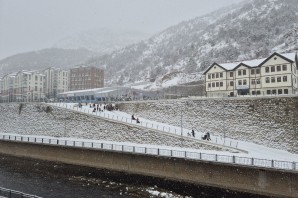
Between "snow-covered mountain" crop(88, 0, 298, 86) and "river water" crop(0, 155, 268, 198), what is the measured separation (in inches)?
3029

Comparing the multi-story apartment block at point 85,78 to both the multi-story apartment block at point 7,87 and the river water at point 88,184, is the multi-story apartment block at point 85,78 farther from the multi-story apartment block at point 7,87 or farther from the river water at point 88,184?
the river water at point 88,184

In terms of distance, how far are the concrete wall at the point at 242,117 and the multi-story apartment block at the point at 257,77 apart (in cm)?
1184

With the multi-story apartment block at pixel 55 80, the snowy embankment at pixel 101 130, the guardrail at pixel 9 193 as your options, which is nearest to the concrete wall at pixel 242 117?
the snowy embankment at pixel 101 130

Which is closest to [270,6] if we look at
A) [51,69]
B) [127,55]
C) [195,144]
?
[127,55]

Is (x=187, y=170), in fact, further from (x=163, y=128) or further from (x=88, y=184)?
(x=163, y=128)

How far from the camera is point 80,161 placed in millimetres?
38812

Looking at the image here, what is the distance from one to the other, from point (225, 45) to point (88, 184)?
98248 millimetres

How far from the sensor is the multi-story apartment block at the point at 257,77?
157 feet

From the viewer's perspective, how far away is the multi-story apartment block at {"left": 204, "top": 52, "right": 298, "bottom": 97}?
4791cm

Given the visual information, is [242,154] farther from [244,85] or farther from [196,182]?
[244,85]

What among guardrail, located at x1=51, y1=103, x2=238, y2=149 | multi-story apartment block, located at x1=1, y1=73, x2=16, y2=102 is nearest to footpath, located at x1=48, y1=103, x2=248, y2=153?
guardrail, located at x1=51, y1=103, x2=238, y2=149

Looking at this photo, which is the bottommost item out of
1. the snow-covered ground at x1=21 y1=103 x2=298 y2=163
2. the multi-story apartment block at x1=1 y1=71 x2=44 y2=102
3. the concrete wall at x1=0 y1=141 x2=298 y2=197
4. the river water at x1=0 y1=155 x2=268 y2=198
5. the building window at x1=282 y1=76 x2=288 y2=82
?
the river water at x1=0 y1=155 x2=268 y2=198

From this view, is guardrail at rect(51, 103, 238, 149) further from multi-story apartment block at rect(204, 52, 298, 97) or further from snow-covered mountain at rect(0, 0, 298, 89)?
snow-covered mountain at rect(0, 0, 298, 89)

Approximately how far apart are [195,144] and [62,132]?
27.4 metres
